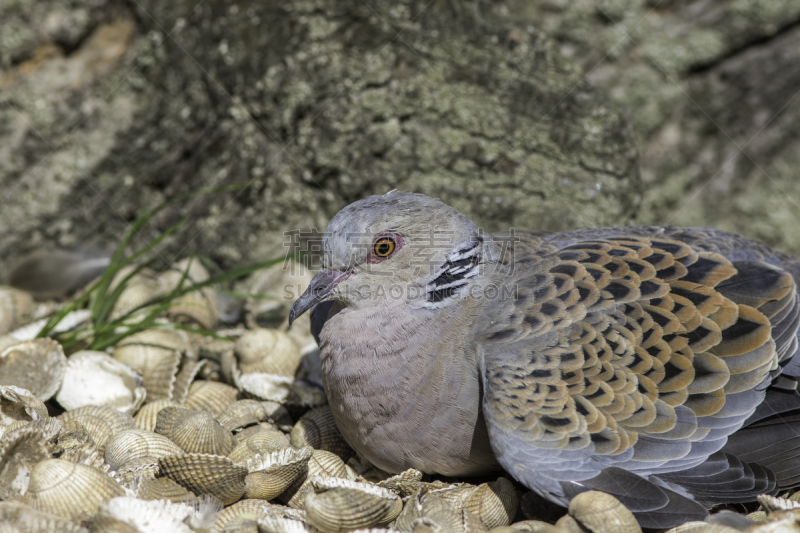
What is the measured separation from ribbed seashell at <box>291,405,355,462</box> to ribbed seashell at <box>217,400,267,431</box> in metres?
0.24

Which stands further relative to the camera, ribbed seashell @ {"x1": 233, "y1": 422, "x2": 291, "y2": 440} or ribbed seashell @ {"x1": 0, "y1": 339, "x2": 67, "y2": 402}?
ribbed seashell @ {"x1": 0, "y1": 339, "x2": 67, "y2": 402}

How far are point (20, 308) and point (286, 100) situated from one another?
104 inches

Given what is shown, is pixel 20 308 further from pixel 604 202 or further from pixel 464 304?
pixel 604 202

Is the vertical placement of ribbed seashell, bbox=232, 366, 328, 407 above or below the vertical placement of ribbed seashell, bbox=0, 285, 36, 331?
above

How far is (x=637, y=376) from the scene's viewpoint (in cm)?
333

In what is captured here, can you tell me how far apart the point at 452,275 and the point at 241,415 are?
1.57 metres

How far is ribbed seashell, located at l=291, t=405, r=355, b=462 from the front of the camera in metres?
4.05

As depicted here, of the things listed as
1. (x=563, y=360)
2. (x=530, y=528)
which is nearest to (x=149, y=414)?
(x=530, y=528)

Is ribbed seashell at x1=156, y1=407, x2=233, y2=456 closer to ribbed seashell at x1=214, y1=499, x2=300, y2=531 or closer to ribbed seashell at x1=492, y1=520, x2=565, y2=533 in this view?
ribbed seashell at x1=214, y1=499, x2=300, y2=531

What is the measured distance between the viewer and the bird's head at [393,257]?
12.0 feet

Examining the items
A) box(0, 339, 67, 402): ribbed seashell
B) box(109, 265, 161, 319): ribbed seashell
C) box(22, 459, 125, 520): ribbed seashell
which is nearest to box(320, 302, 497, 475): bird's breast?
box(22, 459, 125, 520): ribbed seashell

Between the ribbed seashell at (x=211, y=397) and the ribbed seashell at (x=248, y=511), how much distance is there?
1.07 meters

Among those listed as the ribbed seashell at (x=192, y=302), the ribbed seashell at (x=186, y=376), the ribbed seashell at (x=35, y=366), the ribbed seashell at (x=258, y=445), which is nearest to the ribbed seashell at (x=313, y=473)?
the ribbed seashell at (x=258, y=445)

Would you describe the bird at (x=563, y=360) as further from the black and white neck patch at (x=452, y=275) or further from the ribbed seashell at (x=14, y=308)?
the ribbed seashell at (x=14, y=308)
